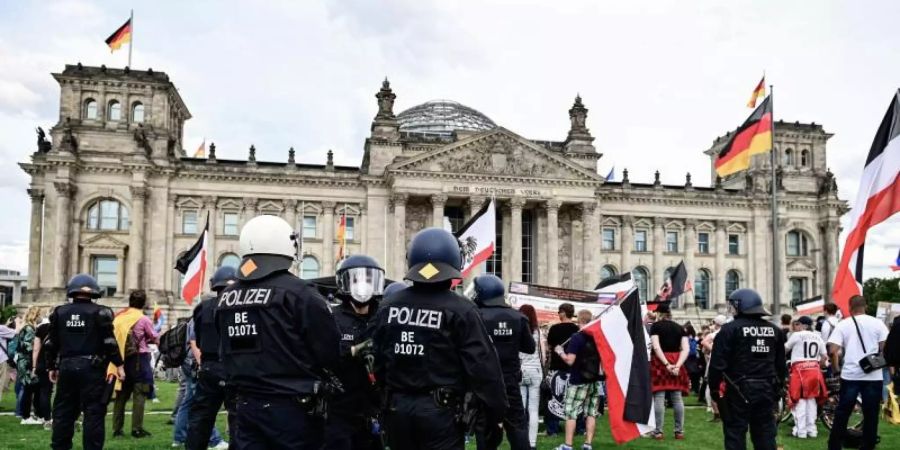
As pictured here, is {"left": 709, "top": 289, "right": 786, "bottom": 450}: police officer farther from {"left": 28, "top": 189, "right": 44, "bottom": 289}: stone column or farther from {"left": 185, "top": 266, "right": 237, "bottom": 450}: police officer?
{"left": 28, "top": 189, "right": 44, "bottom": 289}: stone column

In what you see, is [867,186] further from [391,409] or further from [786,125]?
[786,125]

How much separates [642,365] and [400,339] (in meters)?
6.62

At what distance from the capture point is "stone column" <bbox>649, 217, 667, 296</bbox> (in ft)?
192

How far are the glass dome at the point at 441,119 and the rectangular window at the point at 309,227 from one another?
13.4 metres

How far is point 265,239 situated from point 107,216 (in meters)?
48.9

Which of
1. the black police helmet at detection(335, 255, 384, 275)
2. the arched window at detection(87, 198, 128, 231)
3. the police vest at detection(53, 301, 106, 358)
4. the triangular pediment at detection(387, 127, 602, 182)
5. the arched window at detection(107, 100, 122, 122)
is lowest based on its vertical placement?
the police vest at detection(53, 301, 106, 358)

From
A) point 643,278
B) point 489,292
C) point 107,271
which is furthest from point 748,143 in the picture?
point 107,271

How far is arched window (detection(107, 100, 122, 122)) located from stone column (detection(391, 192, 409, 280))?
18696 millimetres

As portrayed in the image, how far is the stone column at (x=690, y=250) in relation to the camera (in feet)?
193

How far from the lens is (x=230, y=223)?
5294cm

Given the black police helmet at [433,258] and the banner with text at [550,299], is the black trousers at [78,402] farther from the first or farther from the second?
the banner with text at [550,299]

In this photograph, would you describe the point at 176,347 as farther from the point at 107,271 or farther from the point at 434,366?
the point at 107,271

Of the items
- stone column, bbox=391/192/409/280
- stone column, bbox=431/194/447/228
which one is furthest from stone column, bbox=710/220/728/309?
stone column, bbox=391/192/409/280

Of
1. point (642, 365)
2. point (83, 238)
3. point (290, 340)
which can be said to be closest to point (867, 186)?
point (642, 365)
